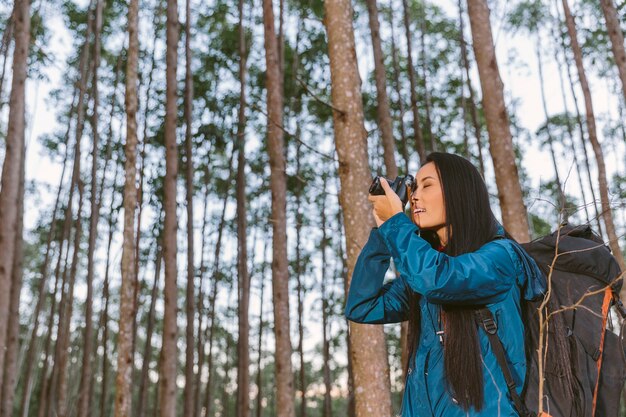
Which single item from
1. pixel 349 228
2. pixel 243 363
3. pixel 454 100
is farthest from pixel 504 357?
pixel 454 100

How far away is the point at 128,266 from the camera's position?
25.0 feet

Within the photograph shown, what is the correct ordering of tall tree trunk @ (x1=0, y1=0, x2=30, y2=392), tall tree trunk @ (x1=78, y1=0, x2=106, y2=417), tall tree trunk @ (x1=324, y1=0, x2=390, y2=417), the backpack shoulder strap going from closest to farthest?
the backpack shoulder strap → tall tree trunk @ (x1=324, y1=0, x2=390, y2=417) → tall tree trunk @ (x1=0, y1=0, x2=30, y2=392) → tall tree trunk @ (x1=78, y1=0, x2=106, y2=417)

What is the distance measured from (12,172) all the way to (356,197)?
17.3ft

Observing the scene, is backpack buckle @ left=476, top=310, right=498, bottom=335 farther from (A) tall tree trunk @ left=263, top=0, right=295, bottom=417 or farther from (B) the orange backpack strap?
(A) tall tree trunk @ left=263, top=0, right=295, bottom=417

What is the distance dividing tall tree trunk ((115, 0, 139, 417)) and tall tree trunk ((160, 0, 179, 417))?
2293 mm

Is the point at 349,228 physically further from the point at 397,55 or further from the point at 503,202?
the point at 397,55

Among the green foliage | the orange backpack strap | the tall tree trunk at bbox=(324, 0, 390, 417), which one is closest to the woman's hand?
the orange backpack strap

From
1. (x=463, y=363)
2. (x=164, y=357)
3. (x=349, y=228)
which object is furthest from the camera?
(x=164, y=357)

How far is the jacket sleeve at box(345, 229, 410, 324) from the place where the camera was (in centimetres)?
192

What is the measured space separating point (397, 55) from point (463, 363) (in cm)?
1744

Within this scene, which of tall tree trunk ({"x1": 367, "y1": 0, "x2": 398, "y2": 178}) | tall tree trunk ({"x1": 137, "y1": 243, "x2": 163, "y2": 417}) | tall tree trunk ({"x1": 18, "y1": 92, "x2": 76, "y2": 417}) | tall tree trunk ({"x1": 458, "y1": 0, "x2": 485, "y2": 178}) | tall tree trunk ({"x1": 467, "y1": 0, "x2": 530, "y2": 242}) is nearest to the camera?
tall tree trunk ({"x1": 467, "y1": 0, "x2": 530, "y2": 242})

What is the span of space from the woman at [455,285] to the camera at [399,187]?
22 millimetres

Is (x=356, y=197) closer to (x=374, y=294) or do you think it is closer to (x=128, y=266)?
(x=374, y=294)

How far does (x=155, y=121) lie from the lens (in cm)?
1648
